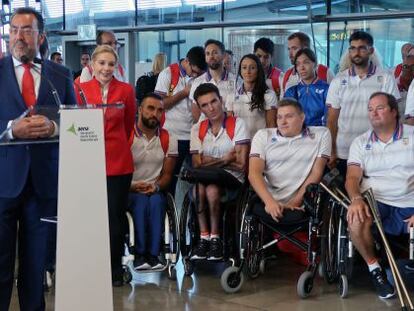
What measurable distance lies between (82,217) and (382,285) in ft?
6.63

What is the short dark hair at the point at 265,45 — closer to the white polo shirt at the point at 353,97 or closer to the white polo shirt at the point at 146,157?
the white polo shirt at the point at 353,97

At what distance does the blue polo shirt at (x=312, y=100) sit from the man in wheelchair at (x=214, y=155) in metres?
0.55

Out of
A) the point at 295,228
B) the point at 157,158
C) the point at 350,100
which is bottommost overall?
the point at 295,228

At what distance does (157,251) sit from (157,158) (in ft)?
1.95

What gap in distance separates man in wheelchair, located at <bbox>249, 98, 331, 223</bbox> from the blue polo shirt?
0.50 m

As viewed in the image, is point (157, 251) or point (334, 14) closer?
point (157, 251)

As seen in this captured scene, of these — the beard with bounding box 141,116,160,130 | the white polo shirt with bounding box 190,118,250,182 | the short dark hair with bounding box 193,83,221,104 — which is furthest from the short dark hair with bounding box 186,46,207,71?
the beard with bounding box 141,116,160,130

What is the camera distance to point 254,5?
8.65 metres

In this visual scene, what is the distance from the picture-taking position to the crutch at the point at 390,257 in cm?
379

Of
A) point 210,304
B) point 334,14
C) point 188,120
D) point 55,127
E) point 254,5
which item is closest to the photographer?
point 55,127

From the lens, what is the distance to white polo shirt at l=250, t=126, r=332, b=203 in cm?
470

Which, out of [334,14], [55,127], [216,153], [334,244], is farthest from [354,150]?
[334,14]

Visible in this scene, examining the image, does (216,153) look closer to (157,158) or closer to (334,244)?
(157,158)

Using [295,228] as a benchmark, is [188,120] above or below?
above
